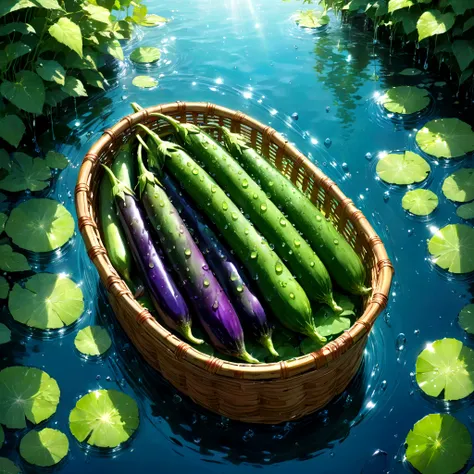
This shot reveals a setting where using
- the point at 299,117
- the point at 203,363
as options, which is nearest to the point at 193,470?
the point at 203,363

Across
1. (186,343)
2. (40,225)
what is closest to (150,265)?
(186,343)

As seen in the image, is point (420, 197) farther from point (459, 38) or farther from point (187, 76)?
point (187, 76)

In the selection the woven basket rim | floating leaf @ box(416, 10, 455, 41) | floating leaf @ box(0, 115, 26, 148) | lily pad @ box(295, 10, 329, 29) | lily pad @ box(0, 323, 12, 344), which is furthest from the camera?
lily pad @ box(295, 10, 329, 29)

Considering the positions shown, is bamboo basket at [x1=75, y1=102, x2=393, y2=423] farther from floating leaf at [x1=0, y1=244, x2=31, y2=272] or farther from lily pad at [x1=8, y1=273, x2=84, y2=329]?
floating leaf at [x1=0, y1=244, x2=31, y2=272]

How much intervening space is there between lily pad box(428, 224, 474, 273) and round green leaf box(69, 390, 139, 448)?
1713 mm

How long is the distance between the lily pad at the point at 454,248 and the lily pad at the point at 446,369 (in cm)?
48

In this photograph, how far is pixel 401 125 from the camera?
168 inches

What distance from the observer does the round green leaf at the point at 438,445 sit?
8.94 feet

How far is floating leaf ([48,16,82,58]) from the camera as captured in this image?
12.2 feet

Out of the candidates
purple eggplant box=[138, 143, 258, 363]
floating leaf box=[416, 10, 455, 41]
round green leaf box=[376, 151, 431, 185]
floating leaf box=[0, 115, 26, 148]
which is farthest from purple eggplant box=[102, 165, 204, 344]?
floating leaf box=[416, 10, 455, 41]

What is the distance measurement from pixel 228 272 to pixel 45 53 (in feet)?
7.03

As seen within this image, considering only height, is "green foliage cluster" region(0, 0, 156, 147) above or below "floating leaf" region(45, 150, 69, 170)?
above

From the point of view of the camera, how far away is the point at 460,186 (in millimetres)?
3826

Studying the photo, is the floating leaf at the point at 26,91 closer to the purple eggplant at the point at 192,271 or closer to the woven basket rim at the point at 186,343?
the woven basket rim at the point at 186,343
